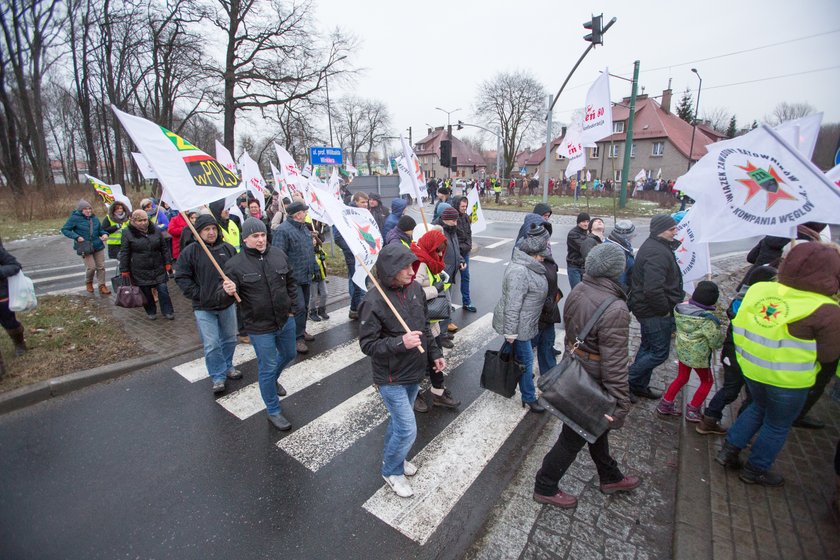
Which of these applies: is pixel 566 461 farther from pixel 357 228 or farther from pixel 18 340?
pixel 18 340

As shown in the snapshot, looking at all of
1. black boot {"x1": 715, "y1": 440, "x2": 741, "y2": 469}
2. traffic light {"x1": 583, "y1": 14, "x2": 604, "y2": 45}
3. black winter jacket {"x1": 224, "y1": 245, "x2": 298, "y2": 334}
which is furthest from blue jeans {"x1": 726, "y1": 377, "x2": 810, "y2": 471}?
traffic light {"x1": 583, "y1": 14, "x2": 604, "y2": 45}

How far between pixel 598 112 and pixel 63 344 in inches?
360

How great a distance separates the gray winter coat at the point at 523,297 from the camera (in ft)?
12.3

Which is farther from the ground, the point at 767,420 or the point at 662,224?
the point at 662,224

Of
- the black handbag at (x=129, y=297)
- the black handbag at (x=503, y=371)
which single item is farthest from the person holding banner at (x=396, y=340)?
the black handbag at (x=129, y=297)

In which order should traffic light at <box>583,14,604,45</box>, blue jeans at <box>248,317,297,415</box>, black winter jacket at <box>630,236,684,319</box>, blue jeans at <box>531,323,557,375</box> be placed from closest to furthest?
blue jeans at <box>248,317,297,415</box>
black winter jacket at <box>630,236,684,319</box>
blue jeans at <box>531,323,557,375</box>
traffic light at <box>583,14,604,45</box>

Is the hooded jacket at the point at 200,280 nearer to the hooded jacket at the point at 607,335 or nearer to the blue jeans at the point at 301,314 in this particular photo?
the blue jeans at the point at 301,314

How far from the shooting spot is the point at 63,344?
18.4 ft

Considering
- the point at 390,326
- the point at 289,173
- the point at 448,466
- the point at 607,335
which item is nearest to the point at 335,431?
the point at 448,466

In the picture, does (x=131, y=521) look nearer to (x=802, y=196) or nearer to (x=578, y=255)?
(x=802, y=196)

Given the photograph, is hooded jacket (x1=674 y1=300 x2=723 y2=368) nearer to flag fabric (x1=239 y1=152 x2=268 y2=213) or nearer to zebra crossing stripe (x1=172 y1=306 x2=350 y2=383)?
zebra crossing stripe (x1=172 y1=306 x2=350 y2=383)

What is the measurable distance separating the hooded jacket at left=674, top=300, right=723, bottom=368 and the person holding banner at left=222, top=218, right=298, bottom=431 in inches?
146

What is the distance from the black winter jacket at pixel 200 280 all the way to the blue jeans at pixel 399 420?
2360 mm

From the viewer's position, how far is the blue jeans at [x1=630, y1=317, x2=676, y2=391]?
4047 millimetres
